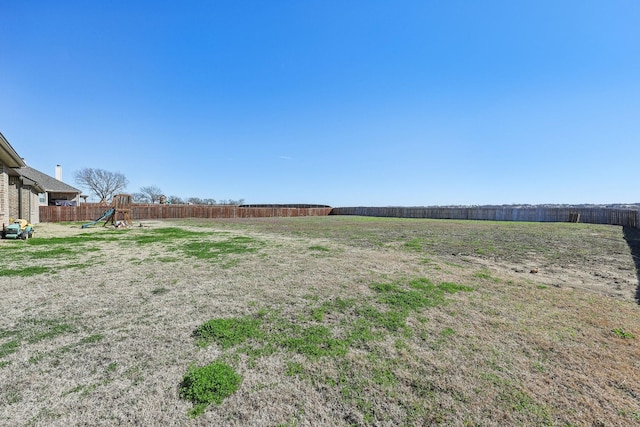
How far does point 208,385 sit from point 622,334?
4.35 metres

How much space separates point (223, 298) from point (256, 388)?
2.19 meters

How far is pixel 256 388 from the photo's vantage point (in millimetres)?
2111

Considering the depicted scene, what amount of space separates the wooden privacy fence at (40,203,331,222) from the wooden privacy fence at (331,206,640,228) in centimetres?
1632

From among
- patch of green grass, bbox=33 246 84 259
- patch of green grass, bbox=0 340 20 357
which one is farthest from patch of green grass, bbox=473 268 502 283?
patch of green grass, bbox=33 246 84 259

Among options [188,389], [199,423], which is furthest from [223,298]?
[199,423]

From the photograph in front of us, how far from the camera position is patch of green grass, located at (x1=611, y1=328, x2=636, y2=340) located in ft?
9.90

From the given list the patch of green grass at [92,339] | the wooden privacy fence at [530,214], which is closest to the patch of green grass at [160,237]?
the patch of green grass at [92,339]

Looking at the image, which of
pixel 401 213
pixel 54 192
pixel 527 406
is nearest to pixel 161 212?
pixel 54 192

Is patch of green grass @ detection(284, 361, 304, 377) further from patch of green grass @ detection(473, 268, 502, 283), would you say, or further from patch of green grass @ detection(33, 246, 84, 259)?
patch of green grass @ detection(33, 246, 84, 259)

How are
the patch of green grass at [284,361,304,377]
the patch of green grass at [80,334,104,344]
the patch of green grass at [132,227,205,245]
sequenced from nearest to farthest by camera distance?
1. the patch of green grass at [284,361,304,377]
2. the patch of green grass at [80,334,104,344]
3. the patch of green grass at [132,227,205,245]

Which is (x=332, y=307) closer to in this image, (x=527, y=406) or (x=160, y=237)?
(x=527, y=406)

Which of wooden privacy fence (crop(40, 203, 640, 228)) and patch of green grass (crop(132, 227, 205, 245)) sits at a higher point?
wooden privacy fence (crop(40, 203, 640, 228))

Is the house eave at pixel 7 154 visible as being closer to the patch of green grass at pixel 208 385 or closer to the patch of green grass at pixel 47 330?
the patch of green grass at pixel 47 330

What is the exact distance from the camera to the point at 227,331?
3.00m
